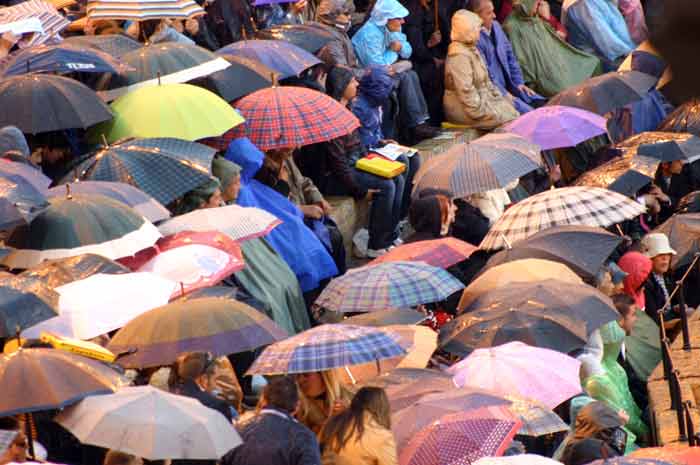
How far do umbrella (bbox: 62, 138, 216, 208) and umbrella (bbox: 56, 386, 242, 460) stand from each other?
365 cm

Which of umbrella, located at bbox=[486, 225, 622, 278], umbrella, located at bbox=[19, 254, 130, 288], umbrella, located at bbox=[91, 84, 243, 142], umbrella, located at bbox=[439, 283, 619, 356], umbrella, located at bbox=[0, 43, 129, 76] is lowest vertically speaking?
umbrella, located at bbox=[486, 225, 622, 278]

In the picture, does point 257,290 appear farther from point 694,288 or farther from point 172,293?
point 694,288

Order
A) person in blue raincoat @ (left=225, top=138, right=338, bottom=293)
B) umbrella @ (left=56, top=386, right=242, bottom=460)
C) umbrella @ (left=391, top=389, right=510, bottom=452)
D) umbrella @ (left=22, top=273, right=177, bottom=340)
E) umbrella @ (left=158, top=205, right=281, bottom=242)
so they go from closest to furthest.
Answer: umbrella @ (left=56, top=386, right=242, bottom=460) → umbrella @ (left=391, top=389, right=510, bottom=452) → umbrella @ (left=22, top=273, right=177, bottom=340) → umbrella @ (left=158, top=205, right=281, bottom=242) → person in blue raincoat @ (left=225, top=138, right=338, bottom=293)

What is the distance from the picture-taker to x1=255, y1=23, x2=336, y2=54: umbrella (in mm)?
12867

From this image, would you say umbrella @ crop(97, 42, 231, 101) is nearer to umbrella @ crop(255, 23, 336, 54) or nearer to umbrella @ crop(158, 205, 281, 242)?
umbrella @ crop(158, 205, 281, 242)

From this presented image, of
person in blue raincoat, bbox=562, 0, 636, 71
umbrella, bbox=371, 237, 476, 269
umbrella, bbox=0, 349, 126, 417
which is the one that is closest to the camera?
umbrella, bbox=0, 349, 126, 417

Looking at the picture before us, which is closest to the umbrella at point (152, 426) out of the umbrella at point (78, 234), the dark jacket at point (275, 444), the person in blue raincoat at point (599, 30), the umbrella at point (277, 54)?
the dark jacket at point (275, 444)

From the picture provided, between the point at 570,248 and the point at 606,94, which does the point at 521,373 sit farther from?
the point at 606,94

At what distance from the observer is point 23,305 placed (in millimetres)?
5645

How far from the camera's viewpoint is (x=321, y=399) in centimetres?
605

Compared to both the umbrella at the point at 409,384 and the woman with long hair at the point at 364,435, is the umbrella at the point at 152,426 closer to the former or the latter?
the woman with long hair at the point at 364,435

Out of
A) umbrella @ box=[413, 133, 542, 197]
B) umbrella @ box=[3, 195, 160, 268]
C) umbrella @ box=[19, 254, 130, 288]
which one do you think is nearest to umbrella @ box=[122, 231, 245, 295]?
umbrella @ box=[3, 195, 160, 268]

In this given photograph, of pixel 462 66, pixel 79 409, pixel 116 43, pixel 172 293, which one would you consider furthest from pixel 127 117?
pixel 462 66

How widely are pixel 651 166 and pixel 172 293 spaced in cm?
717
